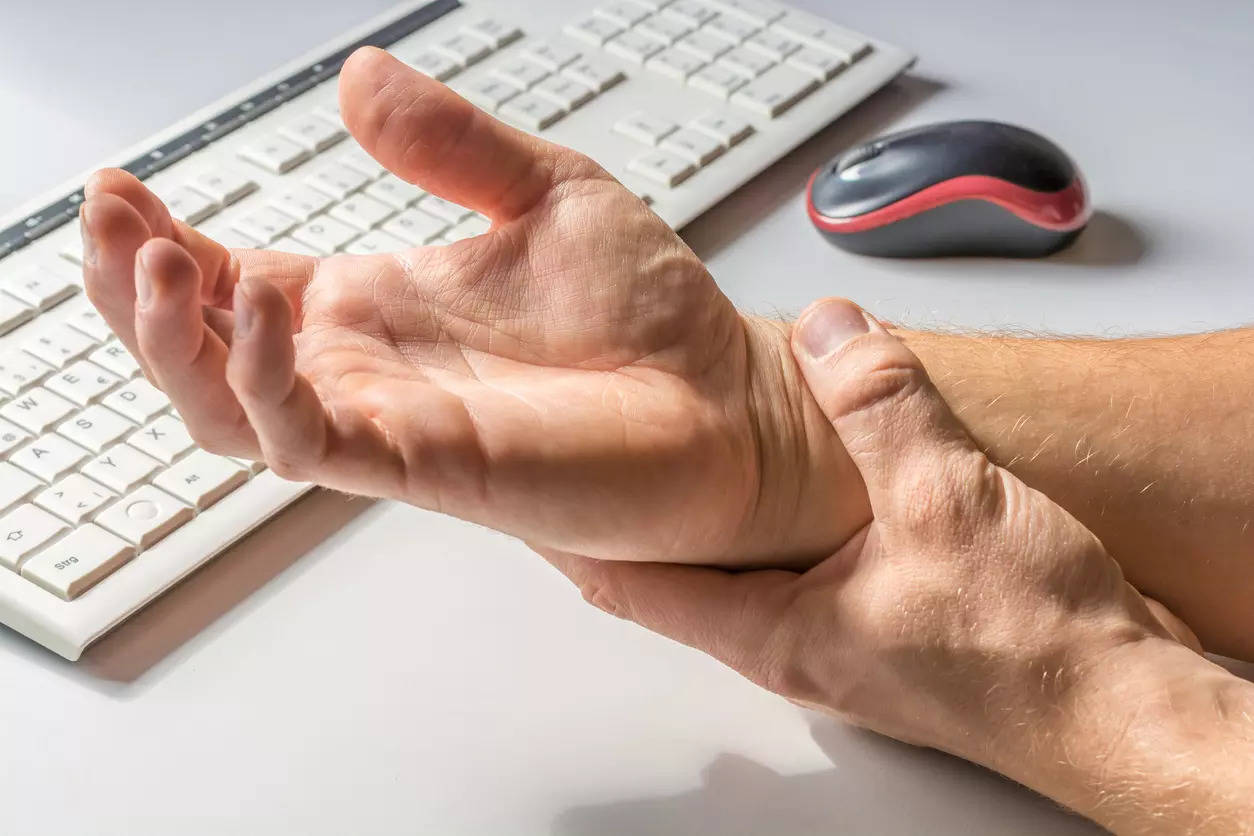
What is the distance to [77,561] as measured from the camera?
1.72 ft

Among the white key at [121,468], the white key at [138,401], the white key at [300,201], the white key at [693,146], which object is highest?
the white key at [693,146]

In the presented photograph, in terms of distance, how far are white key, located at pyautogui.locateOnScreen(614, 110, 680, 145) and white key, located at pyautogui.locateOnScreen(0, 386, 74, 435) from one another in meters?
0.34

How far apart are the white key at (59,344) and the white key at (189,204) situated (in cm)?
10

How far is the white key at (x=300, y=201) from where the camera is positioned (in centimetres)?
69

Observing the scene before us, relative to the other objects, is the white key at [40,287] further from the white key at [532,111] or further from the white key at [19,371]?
the white key at [532,111]

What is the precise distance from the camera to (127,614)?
526 millimetres

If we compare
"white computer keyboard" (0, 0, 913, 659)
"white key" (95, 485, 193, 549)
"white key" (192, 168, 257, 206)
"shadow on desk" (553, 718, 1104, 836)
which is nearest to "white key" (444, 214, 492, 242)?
"white computer keyboard" (0, 0, 913, 659)

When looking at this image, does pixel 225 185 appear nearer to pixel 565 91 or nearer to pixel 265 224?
pixel 265 224

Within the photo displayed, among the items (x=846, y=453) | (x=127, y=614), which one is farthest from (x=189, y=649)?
(x=846, y=453)

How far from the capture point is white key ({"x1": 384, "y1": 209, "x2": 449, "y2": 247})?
69cm

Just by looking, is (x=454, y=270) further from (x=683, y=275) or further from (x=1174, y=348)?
(x=1174, y=348)

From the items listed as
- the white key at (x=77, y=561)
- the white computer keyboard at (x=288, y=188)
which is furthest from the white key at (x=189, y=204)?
the white key at (x=77, y=561)

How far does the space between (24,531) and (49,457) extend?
4cm

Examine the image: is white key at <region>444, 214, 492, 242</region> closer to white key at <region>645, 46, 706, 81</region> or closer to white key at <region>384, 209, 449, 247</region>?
white key at <region>384, 209, 449, 247</region>
